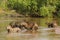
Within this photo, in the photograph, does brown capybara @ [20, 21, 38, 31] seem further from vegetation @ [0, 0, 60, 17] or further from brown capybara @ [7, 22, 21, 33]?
vegetation @ [0, 0, 60, 17]

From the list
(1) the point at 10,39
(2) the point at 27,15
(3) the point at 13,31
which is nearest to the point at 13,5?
(2) the point at 27,15

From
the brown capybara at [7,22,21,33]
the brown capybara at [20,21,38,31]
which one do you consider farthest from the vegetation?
the brown capybara at [7,22,21,33]

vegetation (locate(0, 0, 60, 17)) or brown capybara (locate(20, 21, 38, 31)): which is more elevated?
brown capybara (locate(20, 21, 38, 31))

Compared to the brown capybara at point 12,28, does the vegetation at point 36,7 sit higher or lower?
lower

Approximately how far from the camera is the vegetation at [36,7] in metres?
68.1

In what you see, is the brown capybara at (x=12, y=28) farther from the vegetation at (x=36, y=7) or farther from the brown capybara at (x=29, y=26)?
the vegetation at (x=36, y=7)

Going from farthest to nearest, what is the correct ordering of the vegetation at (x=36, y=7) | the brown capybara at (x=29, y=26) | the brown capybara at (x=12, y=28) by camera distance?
the vegetation at (x=36, y=7) → the brown capybara at (x=29, y=26) → the brown capybara at (x=12, y=28)

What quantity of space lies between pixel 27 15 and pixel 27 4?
383 cm

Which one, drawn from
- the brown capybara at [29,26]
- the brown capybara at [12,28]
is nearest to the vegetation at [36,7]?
the brown capybara at [29,26]

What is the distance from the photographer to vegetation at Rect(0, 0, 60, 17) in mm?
68125

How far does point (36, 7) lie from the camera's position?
70.3m

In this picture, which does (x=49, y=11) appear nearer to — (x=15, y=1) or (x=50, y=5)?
(x=50, y=5)

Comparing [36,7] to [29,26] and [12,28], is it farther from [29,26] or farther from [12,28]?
[12,28]

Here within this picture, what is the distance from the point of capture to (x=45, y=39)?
22.4 m
